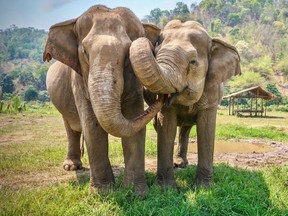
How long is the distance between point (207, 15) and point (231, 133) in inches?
5139

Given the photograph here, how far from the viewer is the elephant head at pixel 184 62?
3.56 metres

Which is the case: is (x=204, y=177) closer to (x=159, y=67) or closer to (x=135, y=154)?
(x=135, y=154)

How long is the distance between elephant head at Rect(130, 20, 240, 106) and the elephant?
31cm

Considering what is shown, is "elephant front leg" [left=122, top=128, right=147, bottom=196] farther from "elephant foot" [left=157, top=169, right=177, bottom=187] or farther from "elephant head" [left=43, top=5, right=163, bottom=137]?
"elephant head" [left=43, top=5, right=163, bottom=137]

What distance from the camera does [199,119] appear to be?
5.14 metres

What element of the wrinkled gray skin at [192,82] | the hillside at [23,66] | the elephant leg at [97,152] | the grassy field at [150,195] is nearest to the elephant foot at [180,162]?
the grassy field at [150,195]

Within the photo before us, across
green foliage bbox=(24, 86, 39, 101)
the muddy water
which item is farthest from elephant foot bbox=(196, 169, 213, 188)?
green foliage bbox=(24, 86, 39, 101)

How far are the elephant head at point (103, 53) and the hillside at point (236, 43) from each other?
1240 centimetres

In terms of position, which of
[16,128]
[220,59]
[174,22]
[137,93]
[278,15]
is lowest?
[16,128]

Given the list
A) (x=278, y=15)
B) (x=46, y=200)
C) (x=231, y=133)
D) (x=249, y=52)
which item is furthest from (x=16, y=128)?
(x=278, y=15)

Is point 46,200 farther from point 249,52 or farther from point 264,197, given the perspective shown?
point 249,52

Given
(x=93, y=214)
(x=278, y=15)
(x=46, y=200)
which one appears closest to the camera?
(x=93, y=214)

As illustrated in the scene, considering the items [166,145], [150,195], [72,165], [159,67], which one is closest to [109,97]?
[159,67]

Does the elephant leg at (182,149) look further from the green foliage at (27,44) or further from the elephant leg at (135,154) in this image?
the green foliage at (27,44)
